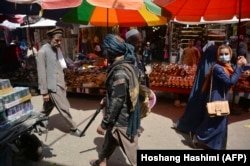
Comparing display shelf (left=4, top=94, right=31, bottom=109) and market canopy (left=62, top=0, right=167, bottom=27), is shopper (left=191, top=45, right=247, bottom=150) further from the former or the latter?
market canopy (left=62, top=0, right=167, bottom=27)

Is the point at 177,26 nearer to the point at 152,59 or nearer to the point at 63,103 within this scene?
the point at 152,59

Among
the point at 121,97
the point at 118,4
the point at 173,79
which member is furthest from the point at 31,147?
the point at 173,79

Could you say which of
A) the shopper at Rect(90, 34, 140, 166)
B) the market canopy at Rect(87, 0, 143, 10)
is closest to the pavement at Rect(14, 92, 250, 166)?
the shopper at Rect(90, 34, 140, 166)

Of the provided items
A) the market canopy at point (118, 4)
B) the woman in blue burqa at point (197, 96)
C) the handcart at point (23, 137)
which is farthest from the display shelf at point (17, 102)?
the woman in blue burqa at point (197, 96)

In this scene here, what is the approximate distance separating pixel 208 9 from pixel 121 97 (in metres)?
5.01

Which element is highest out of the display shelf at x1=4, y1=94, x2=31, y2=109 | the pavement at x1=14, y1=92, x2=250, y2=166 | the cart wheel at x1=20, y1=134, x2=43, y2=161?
the display shelf at x1=4, y1=94, x2=31, y2=109

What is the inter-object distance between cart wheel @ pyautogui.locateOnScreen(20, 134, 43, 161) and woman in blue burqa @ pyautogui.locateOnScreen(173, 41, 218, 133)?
2668mm

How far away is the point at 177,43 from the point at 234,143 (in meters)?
10.9

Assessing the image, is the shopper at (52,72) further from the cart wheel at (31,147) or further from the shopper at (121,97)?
the shopper at (121,97)

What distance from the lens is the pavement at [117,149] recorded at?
14.2 ft

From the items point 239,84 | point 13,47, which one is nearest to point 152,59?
point 13,47

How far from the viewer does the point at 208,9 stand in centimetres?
714

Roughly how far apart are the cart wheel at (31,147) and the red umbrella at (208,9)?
14.2ft

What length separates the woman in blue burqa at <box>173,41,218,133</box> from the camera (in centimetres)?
470
